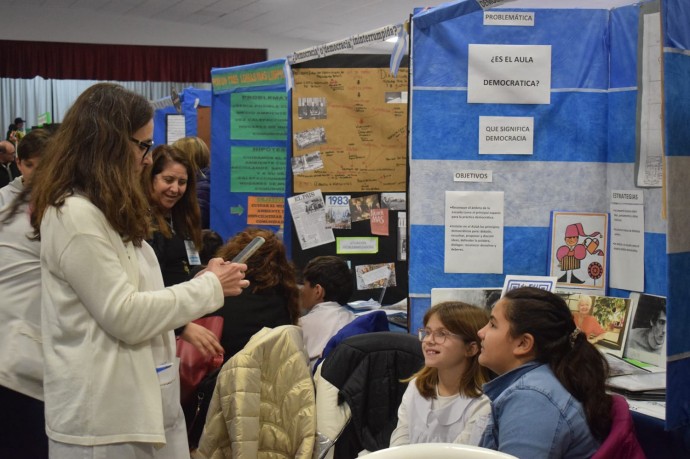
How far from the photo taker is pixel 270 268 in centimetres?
299

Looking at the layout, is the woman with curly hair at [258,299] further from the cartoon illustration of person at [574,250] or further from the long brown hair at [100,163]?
the long brown hair at [100,163]

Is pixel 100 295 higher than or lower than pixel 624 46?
lower

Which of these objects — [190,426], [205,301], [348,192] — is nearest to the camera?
[205,301]

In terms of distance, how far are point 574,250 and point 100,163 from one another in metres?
1.75

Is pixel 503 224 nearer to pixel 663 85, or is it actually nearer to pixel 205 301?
pixel 663 85

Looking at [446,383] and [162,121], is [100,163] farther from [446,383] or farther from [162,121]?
[162,121]

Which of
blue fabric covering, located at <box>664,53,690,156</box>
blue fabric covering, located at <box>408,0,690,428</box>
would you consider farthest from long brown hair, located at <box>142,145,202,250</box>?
blue fabric covering, located at <box>664,53,690,156</box>

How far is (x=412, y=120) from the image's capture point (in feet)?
8.63

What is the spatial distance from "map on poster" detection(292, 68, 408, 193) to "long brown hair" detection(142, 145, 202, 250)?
701 millimetres

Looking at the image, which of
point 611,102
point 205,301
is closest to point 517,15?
point 611,102

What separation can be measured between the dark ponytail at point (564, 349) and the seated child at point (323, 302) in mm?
1255

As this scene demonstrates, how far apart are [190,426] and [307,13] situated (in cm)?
837

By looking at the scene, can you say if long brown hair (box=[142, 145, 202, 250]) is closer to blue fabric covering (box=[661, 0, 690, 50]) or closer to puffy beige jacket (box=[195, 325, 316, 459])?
puffy beige jacket (box=[195, 325, 316, 459])

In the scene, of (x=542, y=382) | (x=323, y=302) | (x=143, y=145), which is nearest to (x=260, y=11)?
(x=323, y=302)
